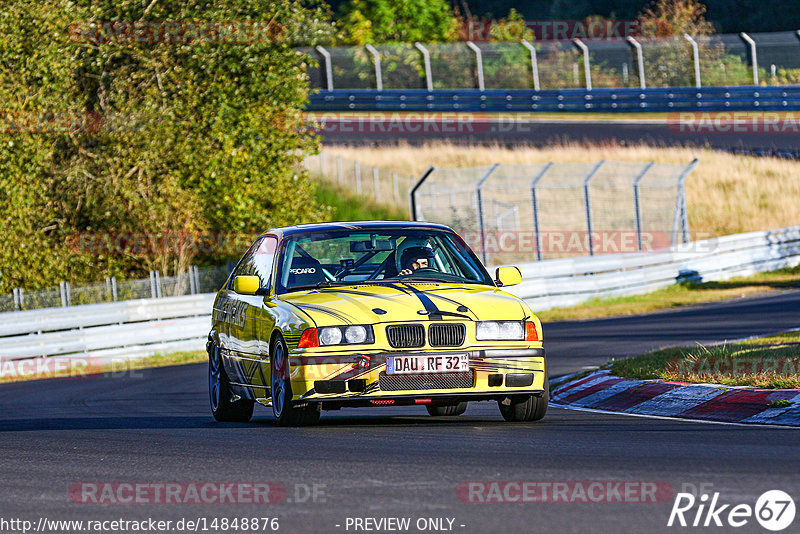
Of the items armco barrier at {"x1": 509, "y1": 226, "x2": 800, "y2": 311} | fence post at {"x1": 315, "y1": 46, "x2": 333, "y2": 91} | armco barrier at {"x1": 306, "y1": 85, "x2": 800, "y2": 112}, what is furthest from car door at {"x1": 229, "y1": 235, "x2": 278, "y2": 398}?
fence post at {"x1": 315, "y1": 46, "x2": 333, "y2": 91}

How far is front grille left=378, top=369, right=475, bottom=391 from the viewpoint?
941cm

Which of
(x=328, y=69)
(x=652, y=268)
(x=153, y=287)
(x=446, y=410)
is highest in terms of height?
(x=328, y=69)

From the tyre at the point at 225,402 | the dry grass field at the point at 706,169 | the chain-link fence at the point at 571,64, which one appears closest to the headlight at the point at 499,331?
the tyre at the point at 225,402

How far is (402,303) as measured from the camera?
31.9ft

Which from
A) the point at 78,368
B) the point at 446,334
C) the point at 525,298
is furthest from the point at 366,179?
the point at 446,334

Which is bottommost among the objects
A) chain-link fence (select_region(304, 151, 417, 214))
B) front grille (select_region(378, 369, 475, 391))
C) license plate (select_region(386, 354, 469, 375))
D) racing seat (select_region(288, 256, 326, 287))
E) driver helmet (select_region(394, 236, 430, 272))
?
chain-link fence (select_region(304, 151, 417, 214))

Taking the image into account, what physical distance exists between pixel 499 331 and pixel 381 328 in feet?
2.83

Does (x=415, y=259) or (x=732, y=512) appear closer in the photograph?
(x=732, y=512)

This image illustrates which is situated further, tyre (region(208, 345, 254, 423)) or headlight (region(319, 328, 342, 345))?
tyre (region(208, 345, 254, 423))

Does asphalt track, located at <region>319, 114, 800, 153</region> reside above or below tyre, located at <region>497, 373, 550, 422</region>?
below

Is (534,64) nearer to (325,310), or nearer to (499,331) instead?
(499,331)

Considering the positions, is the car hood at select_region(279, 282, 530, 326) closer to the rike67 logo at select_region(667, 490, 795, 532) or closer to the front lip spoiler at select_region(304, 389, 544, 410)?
the front lip spoiler at select_region(304, 389, 544, 410)

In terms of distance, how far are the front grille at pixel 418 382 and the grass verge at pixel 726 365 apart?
2.69m

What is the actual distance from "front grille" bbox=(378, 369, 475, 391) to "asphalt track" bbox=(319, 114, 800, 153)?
37178 millimetres
